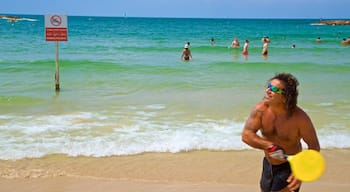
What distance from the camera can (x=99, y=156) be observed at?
552cm

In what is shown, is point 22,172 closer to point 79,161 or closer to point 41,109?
point 79,161

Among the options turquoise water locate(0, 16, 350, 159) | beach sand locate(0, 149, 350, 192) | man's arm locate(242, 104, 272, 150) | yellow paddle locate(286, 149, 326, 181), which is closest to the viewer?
yellow paddle locate(286, 149, 326, 181)

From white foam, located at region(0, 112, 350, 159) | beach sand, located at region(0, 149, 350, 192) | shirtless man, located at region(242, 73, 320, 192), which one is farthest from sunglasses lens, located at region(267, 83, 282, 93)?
white foam, located at region(0, 112, 350, 159)

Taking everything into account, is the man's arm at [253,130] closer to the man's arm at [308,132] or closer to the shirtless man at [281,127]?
the shirtless man at [281,127]

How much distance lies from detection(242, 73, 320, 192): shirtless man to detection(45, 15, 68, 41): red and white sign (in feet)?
26.9

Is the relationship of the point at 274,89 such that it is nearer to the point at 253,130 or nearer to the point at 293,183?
the point at 253,130

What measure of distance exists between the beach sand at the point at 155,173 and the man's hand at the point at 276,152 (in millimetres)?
1675

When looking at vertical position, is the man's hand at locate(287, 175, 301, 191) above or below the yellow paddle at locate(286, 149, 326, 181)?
below

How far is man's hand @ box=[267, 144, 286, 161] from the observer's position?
2.74 m

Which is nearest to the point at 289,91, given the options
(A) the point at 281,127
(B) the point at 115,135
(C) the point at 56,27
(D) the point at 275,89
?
(D) the point at 275,89

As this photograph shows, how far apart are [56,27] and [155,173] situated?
652cm

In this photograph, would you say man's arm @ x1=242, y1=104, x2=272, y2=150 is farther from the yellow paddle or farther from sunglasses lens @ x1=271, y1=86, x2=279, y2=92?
the yellow paddle

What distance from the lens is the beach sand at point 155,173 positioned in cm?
444

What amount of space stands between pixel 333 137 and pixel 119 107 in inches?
164
